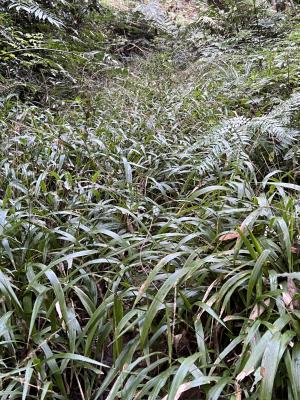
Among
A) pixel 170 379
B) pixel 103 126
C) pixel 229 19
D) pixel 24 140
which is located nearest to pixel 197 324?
pixel 170 379

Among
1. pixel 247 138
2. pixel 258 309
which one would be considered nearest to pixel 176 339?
pixel 258 309

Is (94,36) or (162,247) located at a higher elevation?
(94,36)

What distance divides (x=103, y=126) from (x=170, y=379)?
6.71 feet

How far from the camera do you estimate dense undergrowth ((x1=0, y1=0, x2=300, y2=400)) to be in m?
1.19

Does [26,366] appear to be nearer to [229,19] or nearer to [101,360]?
[101,360]

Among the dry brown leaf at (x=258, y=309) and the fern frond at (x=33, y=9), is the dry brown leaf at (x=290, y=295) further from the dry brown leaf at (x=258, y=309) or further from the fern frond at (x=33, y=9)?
the fern frond at (x=33, y=9)

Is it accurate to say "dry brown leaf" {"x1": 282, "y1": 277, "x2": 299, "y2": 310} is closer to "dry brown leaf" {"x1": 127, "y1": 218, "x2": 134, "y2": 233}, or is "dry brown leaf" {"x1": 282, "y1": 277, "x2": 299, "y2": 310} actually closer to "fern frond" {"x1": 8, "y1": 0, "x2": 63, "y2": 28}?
"dry brown leaf" {"x1": 127, "y1": 218, "x2": 134, "y2": 233}

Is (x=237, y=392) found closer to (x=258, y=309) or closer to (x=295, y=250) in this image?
(x=258, y=309)

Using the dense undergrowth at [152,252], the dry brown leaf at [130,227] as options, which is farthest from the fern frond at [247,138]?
the dry brown leaf at [130,227]

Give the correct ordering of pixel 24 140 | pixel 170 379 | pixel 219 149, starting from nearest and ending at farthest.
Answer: pixel 170 379 < pixel 219 149 < pixel 24 140

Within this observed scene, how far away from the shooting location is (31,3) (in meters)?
4.00

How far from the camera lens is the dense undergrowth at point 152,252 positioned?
1.19m

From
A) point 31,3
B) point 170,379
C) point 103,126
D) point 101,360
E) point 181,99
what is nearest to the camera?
point 170,379

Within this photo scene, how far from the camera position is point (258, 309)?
1262 millimetres
